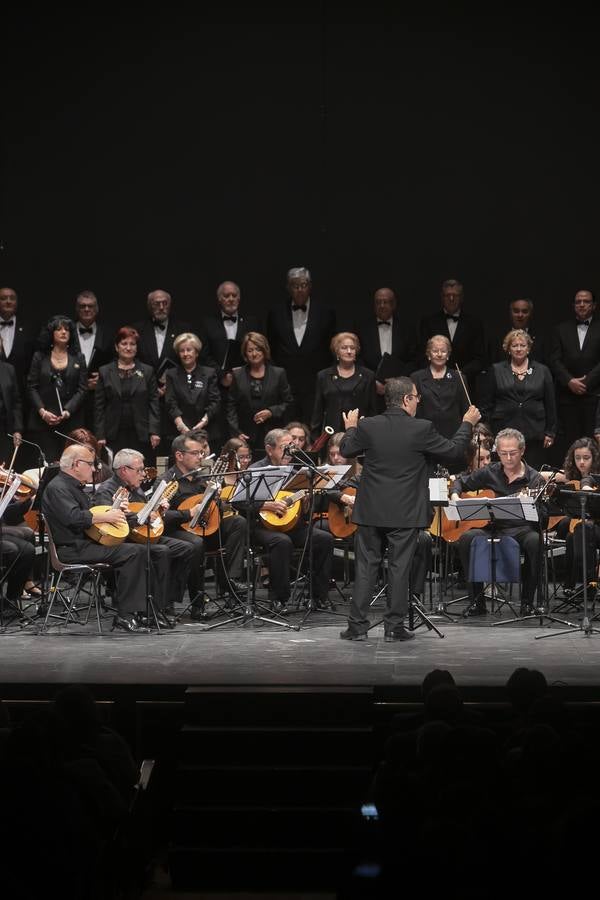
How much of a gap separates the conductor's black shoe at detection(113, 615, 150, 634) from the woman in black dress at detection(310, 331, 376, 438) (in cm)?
293

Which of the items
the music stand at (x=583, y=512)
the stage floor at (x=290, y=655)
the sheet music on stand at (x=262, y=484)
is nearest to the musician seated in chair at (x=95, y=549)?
the stage floor at (x=290, y=655)

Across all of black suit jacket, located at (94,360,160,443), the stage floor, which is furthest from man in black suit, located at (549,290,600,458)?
black suit jacket, located at (94,360,160,443)

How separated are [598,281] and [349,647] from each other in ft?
19.5

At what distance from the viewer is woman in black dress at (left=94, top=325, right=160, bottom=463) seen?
10.8 meters

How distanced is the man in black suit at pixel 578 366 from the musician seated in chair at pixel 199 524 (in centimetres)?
334

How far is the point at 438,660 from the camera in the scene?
7.17 m

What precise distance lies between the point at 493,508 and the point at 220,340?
145 inches

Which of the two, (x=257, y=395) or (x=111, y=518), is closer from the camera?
(x=111, y=518)

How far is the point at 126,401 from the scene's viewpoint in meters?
10.8

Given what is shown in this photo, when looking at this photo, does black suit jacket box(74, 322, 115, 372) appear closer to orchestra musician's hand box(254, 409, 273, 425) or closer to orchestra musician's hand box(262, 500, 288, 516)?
orchestra musician's hand box(254, 409, 273, 425)

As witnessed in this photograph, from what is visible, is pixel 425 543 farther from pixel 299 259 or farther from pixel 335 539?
pixel 299 259

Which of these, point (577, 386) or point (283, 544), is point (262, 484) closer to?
point (283, 544)

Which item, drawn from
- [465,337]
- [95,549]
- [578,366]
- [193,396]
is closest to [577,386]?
[578,366]

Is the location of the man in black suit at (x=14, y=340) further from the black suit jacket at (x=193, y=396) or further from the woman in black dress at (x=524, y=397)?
the woman in black dress at (x=524, y=397)
